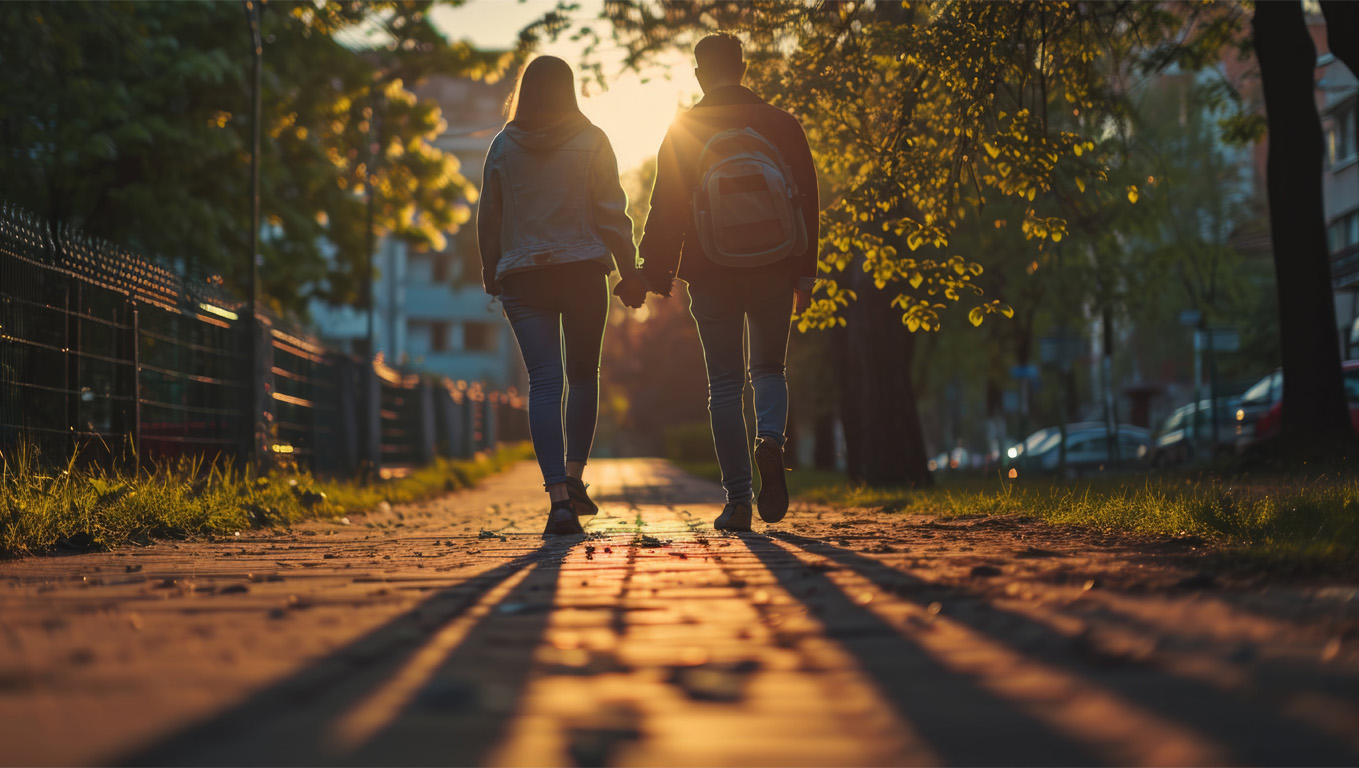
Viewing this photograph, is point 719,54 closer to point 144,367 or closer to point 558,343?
point 558,343

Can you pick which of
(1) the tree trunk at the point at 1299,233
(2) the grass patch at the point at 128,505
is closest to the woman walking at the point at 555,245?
(2) the grass patch at the point at 128,505

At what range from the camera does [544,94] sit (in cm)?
632

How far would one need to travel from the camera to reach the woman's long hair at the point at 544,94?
6.32 m

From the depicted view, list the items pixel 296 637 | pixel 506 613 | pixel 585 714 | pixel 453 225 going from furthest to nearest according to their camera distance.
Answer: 1. pixel 453 225
2. pixel 506 613
3. pixel 296 637
4. pixel 585 714

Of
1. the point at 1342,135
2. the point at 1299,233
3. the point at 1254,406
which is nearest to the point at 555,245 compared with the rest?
the point at 1299,233

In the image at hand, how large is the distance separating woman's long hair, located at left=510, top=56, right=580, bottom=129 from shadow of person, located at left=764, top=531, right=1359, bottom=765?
4.07 m

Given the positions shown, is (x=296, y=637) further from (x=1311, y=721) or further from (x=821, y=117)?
(x=821, y=117)

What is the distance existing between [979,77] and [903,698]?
5.94m

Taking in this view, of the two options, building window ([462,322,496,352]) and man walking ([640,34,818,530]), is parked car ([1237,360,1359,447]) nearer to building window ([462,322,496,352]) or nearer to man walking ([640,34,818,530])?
man walking ([640,34,818,530])

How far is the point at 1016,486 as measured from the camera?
823cm

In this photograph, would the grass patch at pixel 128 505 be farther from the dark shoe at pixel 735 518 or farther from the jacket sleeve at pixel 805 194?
the jacket sleeve at pixel 805 194

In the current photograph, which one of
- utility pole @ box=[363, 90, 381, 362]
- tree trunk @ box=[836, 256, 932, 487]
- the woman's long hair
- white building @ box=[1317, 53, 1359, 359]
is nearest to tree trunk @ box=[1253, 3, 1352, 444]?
tree trunk @ box=[836, 256, 932, 487]

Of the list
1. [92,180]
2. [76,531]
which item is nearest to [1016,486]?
[76,531]

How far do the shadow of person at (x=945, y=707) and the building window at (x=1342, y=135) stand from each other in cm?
3669
